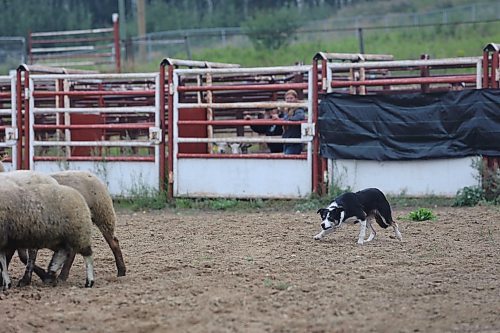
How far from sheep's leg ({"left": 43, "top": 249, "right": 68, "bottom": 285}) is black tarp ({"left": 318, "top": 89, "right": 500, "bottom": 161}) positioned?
240 inches

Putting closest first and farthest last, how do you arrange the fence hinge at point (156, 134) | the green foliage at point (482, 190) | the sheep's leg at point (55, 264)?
the sheep's leg at point (55, 264), the green foliage at point (482, 190), the fence hinge at point (156, 134)

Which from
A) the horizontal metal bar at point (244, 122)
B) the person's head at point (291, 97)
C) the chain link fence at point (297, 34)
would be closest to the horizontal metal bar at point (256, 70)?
the person's head at point (291, 97)

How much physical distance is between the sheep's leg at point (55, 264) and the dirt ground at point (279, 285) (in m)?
0.14

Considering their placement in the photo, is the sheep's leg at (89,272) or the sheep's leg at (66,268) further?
the sheep's leg at (66,268)

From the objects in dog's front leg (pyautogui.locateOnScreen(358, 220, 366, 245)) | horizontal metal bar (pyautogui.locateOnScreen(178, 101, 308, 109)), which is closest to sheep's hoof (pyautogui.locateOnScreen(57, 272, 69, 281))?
dog's front leg (pyautogui.locateOnScreen(358, 220, 366, 245))

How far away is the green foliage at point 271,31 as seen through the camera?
33125mm

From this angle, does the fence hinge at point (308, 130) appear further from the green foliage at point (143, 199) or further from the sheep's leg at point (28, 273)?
the sheep's leg at point (28, 273)

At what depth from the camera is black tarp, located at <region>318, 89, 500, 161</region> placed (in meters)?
13.0

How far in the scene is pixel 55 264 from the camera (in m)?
8.09

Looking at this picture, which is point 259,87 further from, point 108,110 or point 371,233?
point 371,233

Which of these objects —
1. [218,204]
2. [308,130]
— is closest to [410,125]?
[308,130]

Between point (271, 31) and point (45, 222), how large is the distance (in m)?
26.3

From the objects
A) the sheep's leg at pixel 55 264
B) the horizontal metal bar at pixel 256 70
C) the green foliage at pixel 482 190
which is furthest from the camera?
the horizontal metal bar at pixel 256 70

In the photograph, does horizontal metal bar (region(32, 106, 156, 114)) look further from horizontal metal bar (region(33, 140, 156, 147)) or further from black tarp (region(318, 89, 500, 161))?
black tarp (region(318, 89, 500, 161))
